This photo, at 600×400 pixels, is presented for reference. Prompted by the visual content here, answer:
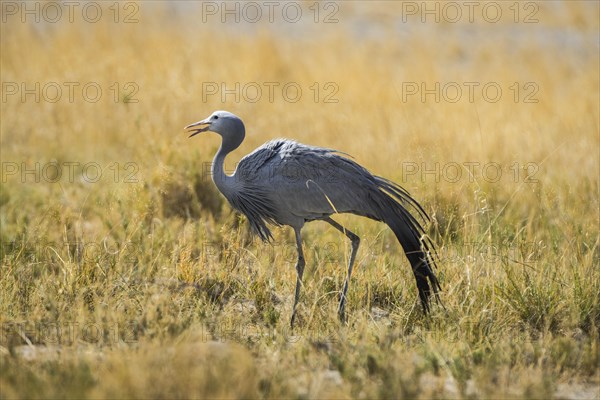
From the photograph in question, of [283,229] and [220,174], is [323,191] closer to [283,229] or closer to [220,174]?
[220,174]

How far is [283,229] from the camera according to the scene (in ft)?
25.1

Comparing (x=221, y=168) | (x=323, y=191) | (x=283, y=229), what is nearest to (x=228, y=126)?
(x=221, y=168)

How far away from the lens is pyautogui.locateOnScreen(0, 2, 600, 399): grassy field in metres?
5.19

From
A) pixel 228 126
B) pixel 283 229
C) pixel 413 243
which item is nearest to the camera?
pixel 413 243

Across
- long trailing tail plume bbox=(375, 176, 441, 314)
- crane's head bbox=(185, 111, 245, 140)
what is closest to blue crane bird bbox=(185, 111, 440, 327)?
long trailing tail plume bbox=(375, 176, 441, 314)

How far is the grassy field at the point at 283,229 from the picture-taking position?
5.19 metres

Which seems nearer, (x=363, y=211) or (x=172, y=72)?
(x=363, y=211)

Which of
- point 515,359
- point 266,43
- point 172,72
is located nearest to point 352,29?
point 266,43

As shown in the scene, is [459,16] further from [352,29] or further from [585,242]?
[585,242]

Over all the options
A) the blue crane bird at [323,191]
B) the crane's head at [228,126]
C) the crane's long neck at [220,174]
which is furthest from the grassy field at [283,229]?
the crane's head at [228,126]

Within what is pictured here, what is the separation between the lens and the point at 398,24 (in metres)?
16.9

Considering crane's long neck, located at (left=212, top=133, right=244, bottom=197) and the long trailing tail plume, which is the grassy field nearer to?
the long trailing tail plume

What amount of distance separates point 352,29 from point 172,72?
5305 mm

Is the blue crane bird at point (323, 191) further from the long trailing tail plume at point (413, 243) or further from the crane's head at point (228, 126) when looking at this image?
the crane's head at point (228, 126)
